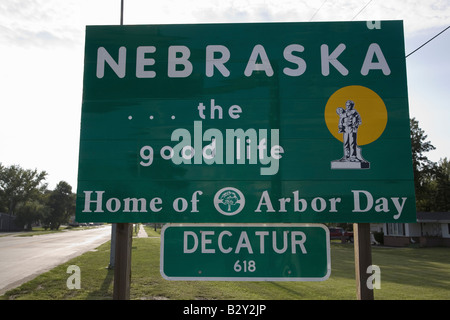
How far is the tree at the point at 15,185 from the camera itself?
269 ft

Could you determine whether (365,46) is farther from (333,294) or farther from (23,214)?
(23,214)

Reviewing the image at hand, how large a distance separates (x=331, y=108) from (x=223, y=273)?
87.4 inches

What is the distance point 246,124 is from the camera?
4.12m

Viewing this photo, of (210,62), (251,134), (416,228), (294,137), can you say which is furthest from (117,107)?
(416,228)

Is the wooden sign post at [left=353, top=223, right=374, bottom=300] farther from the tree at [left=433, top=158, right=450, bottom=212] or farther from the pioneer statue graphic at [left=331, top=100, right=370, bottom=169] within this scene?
the tree at [left=433, top=158, right=450, bottom=212]

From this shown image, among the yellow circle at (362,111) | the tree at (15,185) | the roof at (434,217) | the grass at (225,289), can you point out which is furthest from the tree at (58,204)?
the yellow circle at (362,111)

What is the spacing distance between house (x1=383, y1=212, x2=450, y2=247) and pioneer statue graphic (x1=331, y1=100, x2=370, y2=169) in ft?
117

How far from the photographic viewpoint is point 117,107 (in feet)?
13.7

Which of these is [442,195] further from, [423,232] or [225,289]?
[225,289]

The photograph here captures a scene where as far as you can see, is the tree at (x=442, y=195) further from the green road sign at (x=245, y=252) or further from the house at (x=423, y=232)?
the green road sign at (x=245, y=252)

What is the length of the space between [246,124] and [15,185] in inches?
3644

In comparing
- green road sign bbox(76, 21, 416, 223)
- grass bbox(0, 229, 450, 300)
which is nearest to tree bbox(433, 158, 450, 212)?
grass bbox(0, 229, 450, 300)

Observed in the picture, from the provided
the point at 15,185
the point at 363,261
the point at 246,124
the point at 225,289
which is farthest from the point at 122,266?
the point at 15,185
